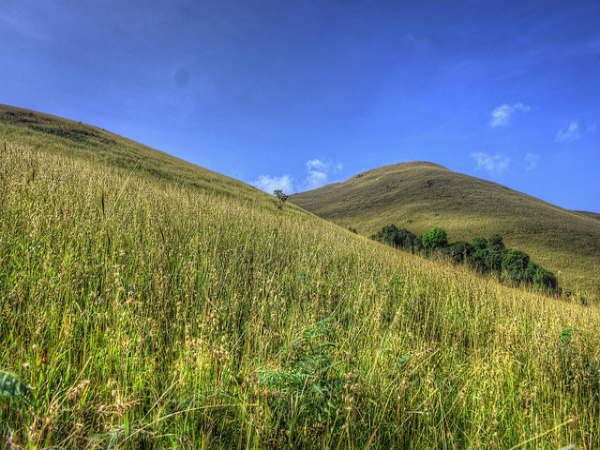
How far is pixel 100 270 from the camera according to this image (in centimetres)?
342

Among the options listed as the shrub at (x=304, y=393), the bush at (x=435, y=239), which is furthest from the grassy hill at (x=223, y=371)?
the bush at (x=435, y=239)

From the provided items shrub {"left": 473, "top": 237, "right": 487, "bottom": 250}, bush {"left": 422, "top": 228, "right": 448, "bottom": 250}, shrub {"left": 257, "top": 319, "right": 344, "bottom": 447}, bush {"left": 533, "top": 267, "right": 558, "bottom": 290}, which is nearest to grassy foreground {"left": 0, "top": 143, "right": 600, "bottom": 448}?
shrub {"left": 257, "top": 319, "right": 344, "bottom": 447}

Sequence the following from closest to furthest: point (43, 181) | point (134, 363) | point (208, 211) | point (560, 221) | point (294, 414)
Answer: point (294, 414)
point (134, 363)
point (43, 181)
point (208, 211)
point (560, 221)

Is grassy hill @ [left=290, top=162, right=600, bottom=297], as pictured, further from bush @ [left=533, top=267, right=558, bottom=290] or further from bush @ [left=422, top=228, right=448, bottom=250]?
bush @ [left=422, top=228, right=448, bottom=250]

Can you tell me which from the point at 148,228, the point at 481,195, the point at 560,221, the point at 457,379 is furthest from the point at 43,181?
the point at 481,195

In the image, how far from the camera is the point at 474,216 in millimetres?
59344

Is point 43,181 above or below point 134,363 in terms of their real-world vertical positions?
above

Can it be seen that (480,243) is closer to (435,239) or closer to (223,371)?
(435,239)

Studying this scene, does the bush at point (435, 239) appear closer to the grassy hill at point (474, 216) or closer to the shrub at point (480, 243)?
Result: the grassy hill at point (474, 216)

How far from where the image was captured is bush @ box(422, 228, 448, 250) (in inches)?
1934

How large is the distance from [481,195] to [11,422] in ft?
284

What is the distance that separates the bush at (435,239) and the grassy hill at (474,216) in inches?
131

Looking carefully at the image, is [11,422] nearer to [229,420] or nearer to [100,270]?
[229,420]

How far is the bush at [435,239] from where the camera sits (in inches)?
1934
